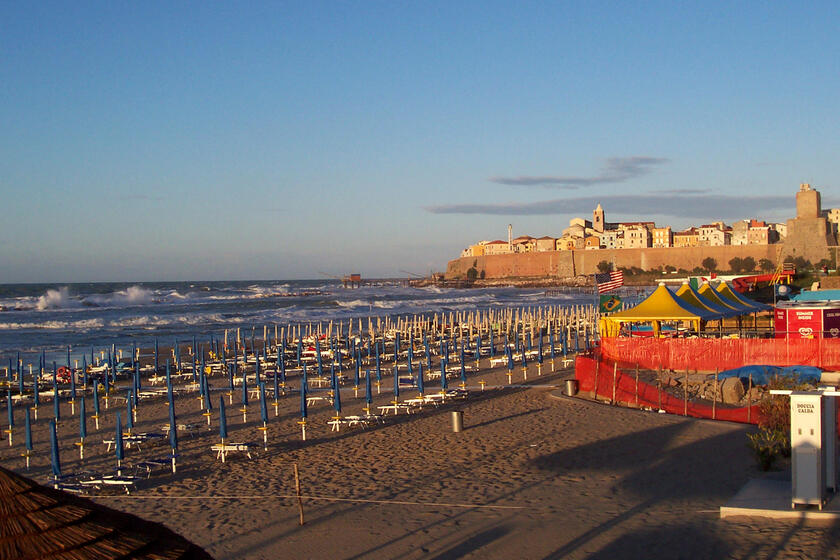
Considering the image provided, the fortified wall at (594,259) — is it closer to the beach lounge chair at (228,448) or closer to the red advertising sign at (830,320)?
the red advertising sign at (830,320)

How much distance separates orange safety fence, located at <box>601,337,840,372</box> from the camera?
17109 mm

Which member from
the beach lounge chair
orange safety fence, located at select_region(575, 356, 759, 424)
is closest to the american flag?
orange safety fence, located at select_region(575, 356, 759, 424)

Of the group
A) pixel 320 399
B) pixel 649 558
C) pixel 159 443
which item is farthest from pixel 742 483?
pixel 320 399

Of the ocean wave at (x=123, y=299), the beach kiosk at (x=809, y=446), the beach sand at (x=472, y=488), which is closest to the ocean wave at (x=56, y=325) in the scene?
the ocean wave at (x=123, y=299)

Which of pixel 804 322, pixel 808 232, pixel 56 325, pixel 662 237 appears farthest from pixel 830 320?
pixel 662 237

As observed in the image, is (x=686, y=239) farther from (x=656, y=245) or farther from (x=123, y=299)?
(x=123, y=299)

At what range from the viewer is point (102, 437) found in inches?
594

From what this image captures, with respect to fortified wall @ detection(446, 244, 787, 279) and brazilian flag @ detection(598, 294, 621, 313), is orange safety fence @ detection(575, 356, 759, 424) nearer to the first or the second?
brazilian flag @ detection(598, 294, 621, 313)

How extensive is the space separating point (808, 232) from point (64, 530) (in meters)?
85.5

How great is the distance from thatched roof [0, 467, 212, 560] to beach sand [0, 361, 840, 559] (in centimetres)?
392

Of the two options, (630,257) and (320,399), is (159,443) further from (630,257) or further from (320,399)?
(630,257)

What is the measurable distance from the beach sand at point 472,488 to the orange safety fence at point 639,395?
0.59 metres

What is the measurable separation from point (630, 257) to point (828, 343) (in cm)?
8774

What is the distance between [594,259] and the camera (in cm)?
10781
